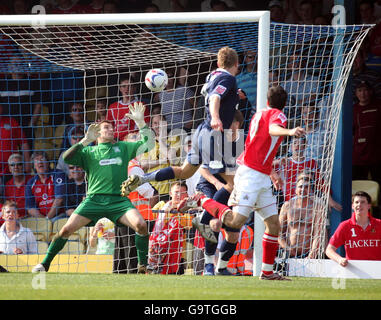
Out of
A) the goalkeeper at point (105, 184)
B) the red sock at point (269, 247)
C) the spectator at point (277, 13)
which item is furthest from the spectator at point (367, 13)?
the red sock at point (269, 247)

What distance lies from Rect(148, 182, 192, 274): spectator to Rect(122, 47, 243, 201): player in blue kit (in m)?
1.19

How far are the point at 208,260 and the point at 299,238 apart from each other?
140 cm

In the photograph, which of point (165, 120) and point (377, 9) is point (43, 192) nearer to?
point (165, 120)

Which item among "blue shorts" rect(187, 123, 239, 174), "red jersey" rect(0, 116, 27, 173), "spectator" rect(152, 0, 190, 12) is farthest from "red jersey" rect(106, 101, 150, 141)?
"blue shorts" rect(187, 123, 239, 174)

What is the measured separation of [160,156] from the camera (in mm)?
10047

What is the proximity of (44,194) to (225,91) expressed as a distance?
14.3 feet

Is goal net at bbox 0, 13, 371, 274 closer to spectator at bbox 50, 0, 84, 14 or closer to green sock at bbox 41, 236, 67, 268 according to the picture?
green sock at bbox 41, 236, 67, 268

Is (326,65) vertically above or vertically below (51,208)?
above

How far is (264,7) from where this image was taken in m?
11.8

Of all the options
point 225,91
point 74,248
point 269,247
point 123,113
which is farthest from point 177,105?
point 269,247

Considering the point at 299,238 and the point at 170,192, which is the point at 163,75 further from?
the point at 299,238

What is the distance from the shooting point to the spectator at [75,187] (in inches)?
426

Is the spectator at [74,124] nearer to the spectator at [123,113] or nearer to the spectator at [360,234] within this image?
the spectator at [123,113]
